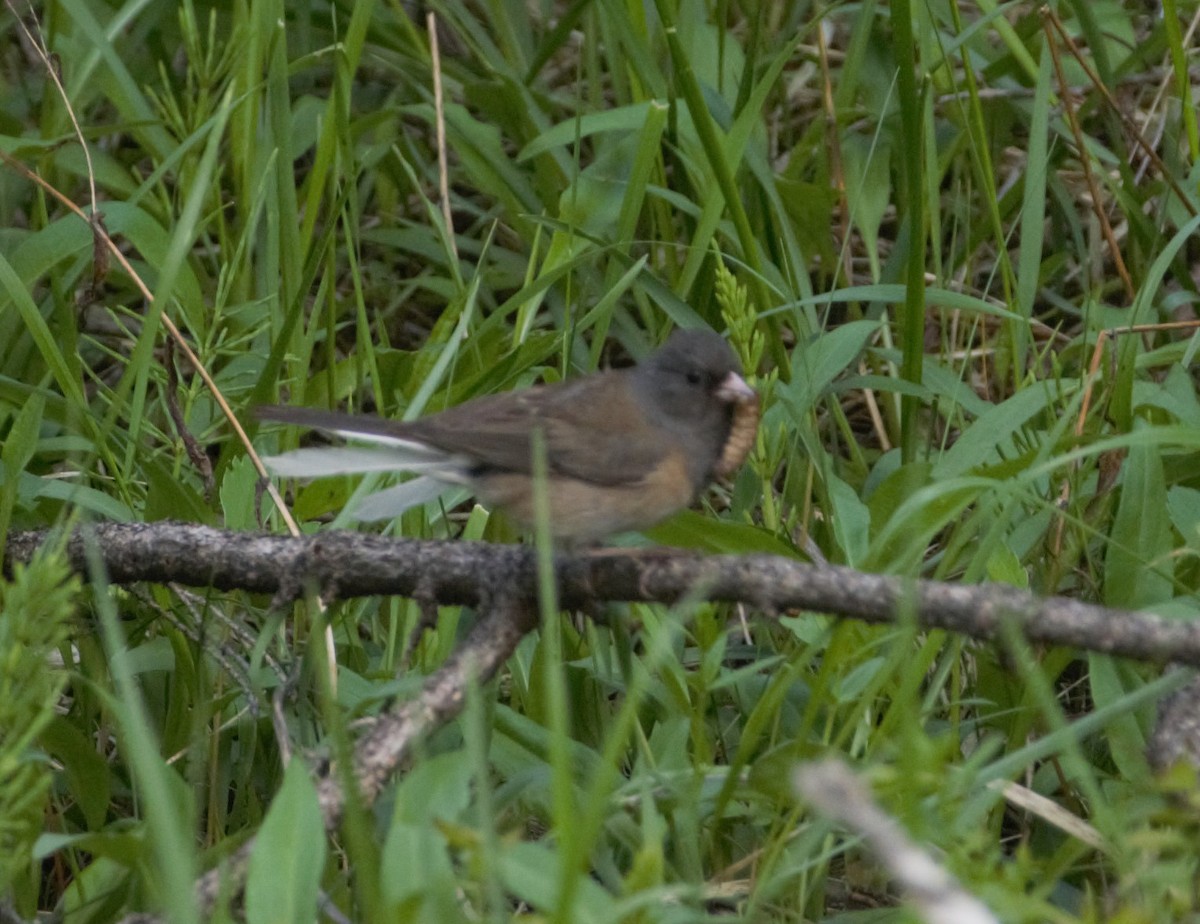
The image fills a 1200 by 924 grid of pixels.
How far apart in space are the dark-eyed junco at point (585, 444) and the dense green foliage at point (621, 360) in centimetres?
11

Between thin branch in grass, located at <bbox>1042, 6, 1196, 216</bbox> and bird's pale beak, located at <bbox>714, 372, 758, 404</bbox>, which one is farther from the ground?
thin branch in grass, located at <bbox>1042, 6, 1196, 216</bbox>

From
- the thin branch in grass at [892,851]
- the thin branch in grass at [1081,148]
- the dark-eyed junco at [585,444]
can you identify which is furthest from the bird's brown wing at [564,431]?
the thin branch in grass at [892,851]

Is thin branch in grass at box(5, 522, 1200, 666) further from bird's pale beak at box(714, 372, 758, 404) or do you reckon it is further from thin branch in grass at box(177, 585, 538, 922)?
bird's pale beak at box(714, 372, 758, 404)

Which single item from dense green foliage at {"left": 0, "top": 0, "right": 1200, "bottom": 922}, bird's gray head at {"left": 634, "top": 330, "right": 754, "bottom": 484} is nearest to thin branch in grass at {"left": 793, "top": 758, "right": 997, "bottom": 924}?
dense green foliage at {"left": 0, "top": 0, "right": 1200, "bottom": 922}

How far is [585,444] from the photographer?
8.45 feet

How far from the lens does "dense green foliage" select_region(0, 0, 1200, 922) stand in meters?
1.66

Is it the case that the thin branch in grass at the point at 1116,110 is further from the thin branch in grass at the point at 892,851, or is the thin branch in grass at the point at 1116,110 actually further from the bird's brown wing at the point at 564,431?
the thin branch in grass at the point at 892,851

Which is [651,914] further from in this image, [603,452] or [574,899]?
[603,452]

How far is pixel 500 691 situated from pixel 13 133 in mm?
1814

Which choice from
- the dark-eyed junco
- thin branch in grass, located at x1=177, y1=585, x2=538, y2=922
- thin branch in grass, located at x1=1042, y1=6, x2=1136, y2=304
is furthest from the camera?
thin branch in grass, located at x1=1042, y1=6, x2=1136, y2=304

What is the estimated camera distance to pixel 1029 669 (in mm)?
1505

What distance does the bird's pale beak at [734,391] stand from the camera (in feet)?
8.42

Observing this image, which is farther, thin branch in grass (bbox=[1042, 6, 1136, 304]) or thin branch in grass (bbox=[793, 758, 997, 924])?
thin branch in grass (bbox=[1042, 6, 1136, 304])

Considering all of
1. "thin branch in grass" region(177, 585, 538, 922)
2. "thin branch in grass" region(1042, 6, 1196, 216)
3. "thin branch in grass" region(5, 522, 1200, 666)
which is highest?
"thin branch in grass" region(1042, 6, 1196, 216)
